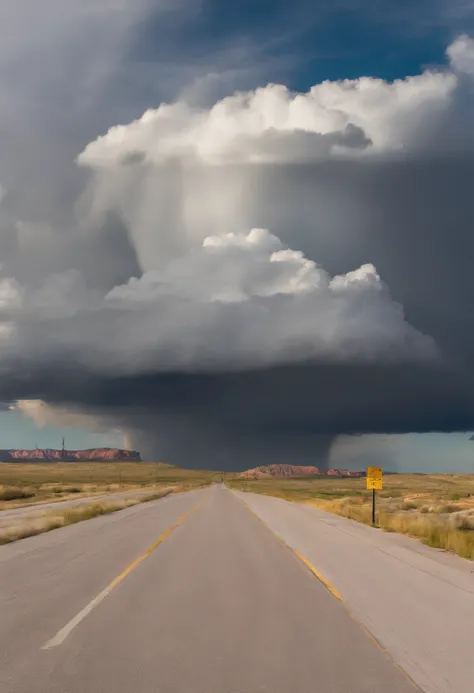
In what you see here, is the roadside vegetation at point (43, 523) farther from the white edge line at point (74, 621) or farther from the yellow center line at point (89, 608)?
the white edge line at point (74, 621)

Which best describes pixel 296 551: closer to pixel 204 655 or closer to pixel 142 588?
pixel 142 588

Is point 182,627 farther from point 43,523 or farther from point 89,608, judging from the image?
point 43,523

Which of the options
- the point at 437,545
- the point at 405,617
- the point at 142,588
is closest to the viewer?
the point at 405,617

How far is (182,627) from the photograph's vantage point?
937 cm

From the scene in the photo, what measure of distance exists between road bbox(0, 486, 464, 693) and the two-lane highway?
0.02 m

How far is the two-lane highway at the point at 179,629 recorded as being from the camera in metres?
6.88

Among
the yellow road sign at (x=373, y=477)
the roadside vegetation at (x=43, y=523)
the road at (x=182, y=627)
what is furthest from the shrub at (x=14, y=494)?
the road at (x=182, y=627)

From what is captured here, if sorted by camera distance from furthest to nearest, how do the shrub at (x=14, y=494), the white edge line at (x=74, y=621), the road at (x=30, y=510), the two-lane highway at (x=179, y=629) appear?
the shrub at (x=14, y=494) < the road at (x=30, y=510) < the white edge line at (x=74, y=621) < the two-lane highway at (x=179, y=629)

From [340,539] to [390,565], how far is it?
679 cm

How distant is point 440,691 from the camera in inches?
260

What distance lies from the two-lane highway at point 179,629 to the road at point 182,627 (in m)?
0.02

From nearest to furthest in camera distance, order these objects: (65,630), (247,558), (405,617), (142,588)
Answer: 1. (65,630)
2. (405,617)
3. (142,588)
4. (247,558)

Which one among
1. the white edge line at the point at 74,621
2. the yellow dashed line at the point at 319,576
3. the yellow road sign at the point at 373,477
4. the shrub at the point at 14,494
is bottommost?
the shrub at the point at 14,494

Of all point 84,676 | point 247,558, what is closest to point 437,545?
point 247,558
